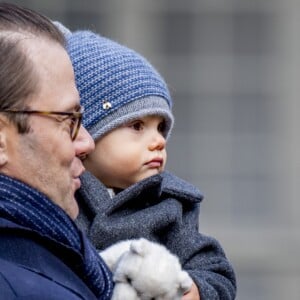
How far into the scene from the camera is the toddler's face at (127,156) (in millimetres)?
4023

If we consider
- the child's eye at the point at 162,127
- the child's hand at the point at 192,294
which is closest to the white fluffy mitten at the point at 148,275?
the child's hand at the point at 192,294

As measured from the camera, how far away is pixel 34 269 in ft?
10.5

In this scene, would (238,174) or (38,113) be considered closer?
(38,113)

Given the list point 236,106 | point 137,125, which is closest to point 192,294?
point 137,125

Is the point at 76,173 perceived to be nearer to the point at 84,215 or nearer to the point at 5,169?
the point at 5,169

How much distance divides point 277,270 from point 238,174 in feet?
2.20

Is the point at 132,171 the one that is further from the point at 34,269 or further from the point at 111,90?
the point at 34,269

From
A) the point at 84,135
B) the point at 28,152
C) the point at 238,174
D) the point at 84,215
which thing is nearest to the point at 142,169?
the point at 84,215

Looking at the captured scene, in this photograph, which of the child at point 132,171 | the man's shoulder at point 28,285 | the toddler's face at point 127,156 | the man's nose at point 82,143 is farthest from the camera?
the toddler's face at point 127,156

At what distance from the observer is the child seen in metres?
3.88

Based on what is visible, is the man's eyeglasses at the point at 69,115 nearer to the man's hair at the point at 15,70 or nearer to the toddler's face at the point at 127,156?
the man's hair at the point at 15,70

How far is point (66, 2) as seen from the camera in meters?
10.7

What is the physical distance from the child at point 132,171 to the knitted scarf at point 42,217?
43 cm

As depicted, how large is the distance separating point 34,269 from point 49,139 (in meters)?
0.29
